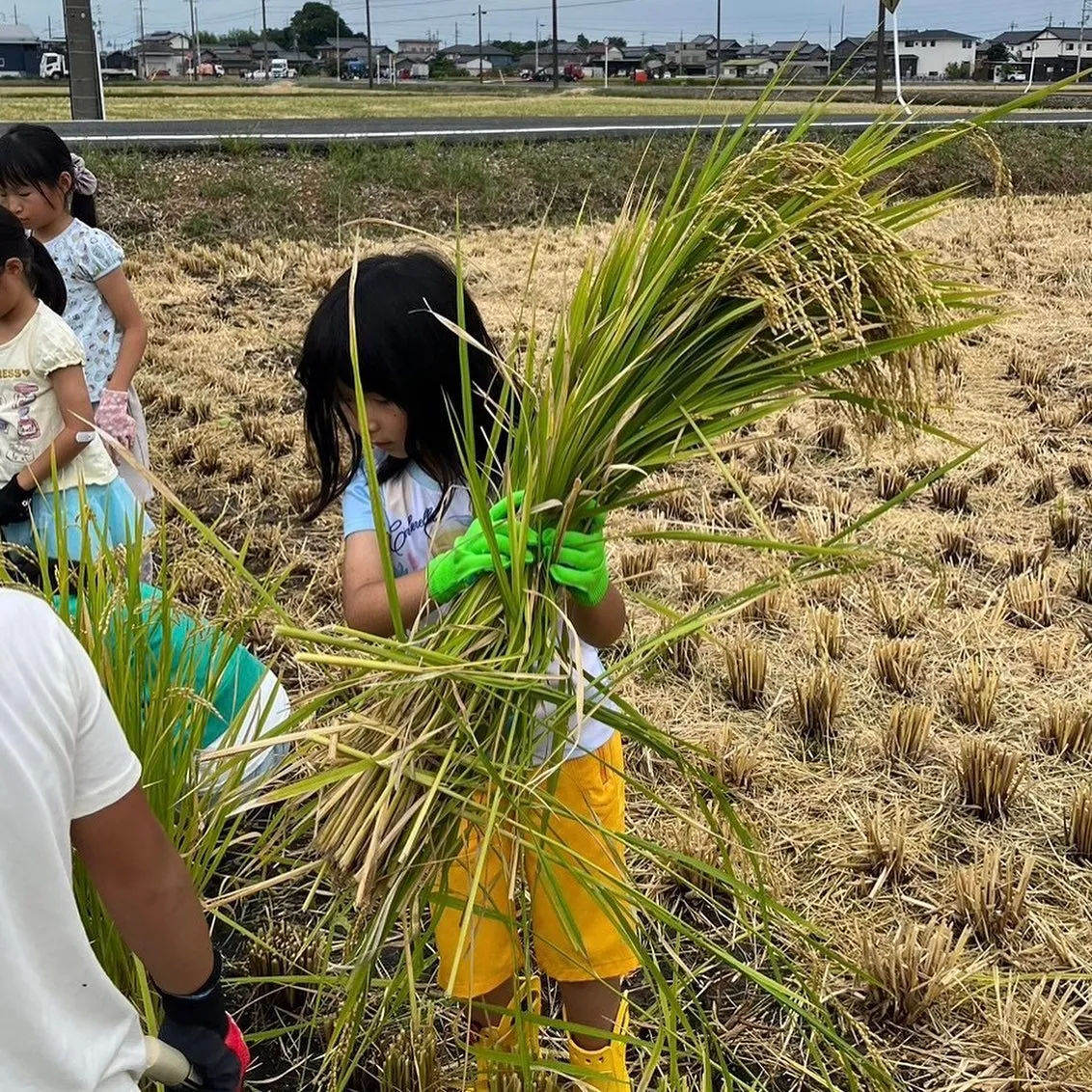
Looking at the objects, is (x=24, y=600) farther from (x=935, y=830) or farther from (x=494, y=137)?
Result: (x=494, y=137)

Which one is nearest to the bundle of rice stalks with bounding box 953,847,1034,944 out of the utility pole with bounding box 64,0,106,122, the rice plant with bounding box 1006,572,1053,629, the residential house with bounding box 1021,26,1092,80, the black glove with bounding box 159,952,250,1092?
the rice plant with bounding box 1006,572,1053,629

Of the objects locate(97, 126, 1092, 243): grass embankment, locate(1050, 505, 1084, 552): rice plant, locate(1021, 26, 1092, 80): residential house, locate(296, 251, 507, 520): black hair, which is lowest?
locate(1050, 505, 1084, 552): rice plant

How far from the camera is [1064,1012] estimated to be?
1.78m

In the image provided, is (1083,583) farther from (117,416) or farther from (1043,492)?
(117,416)

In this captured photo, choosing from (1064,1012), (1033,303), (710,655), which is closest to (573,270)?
(1033,303)

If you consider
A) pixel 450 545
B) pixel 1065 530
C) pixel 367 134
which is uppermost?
pixel 367 134

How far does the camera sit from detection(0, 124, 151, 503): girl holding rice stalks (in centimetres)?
276

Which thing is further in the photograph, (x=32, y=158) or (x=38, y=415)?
(x=32, y=158)

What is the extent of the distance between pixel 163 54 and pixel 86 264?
86431mm

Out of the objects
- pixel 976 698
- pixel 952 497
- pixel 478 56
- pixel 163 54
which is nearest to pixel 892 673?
pixel 976 698

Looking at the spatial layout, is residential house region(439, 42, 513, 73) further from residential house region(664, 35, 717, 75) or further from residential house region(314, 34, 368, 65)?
residential house region(664, 35, 717, 75)

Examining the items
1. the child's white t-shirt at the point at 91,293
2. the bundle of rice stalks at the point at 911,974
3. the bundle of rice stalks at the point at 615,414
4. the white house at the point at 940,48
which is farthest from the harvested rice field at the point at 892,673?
the white house at the point at 940,48

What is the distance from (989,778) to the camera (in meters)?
2.23

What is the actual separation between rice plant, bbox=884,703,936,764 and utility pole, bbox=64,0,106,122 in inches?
533
